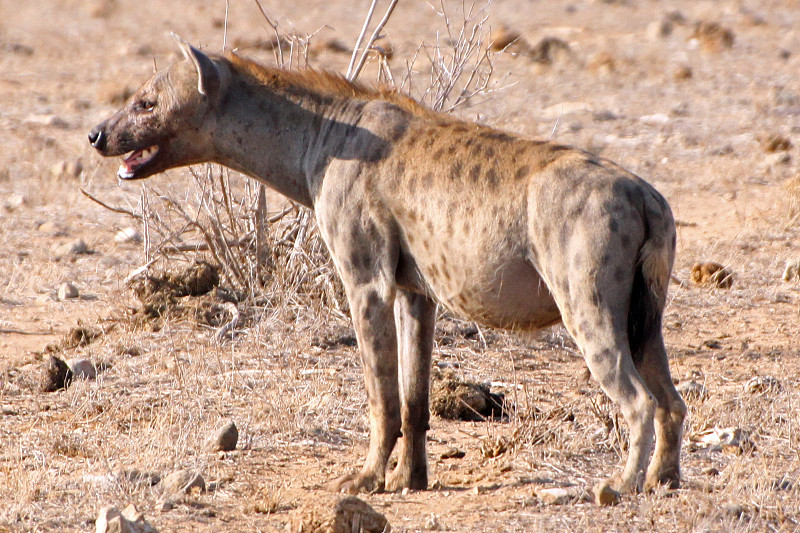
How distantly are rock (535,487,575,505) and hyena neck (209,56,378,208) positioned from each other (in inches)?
63.8

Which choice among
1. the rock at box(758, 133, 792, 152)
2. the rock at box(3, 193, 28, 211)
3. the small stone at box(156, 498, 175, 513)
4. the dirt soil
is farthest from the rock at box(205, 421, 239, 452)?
the rock at box(758, 133, 792, 152)

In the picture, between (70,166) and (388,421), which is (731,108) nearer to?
(70,166)

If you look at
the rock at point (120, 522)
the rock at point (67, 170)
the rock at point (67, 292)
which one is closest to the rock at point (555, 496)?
the rock at point (120, 522)

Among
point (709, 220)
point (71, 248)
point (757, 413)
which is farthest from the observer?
point (709, 220)

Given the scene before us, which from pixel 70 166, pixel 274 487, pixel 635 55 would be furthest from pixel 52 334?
pixel 635 55

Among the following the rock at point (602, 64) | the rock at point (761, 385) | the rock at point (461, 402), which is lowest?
the rock at point (461, 402)

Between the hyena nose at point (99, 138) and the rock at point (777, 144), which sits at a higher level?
the rock at point (777, 144)

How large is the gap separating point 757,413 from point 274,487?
2.32m

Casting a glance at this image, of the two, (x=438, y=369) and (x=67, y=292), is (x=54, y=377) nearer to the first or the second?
(x=67, y=292)

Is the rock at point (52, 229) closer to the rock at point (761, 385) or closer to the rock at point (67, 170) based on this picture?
the rock at point (67, 170)

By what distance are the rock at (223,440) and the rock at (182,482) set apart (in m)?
0.49

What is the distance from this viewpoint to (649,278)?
14.6 ft

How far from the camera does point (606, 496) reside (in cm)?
454

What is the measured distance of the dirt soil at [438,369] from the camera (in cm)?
472
